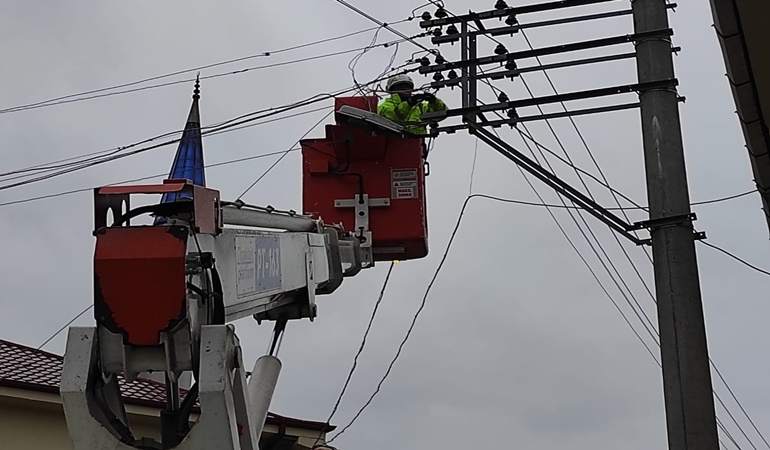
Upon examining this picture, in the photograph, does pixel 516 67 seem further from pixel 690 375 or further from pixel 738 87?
pixel 690 375

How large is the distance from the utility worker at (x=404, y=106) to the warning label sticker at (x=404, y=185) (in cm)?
42

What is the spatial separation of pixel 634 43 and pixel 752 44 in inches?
88.7

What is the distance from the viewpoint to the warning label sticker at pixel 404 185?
880 cm

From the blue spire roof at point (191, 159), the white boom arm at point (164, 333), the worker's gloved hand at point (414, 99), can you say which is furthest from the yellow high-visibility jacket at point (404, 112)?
the blue spire roof at point (191, 159)

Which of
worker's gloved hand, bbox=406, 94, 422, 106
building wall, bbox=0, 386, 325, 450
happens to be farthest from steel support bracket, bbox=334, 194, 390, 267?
building wall, bbox=0, 386, 325, 450

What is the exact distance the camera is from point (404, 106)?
873 centimetres

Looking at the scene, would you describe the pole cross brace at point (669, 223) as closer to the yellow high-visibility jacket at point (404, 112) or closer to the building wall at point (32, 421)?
the yellow high-visibility jacket at point (404, 112)

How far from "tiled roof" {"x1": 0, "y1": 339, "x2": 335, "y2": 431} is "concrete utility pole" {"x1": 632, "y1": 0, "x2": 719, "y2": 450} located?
4285 mm

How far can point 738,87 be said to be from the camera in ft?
19.5

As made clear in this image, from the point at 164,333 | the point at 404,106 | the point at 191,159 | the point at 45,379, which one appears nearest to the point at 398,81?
the point at 404,106

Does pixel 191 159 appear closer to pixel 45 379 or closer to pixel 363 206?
pixel 45 379

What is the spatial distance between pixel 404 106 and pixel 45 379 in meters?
4.53

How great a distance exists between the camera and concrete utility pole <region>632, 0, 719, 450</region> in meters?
6.54

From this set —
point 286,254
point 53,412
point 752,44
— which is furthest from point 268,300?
point 53,412
